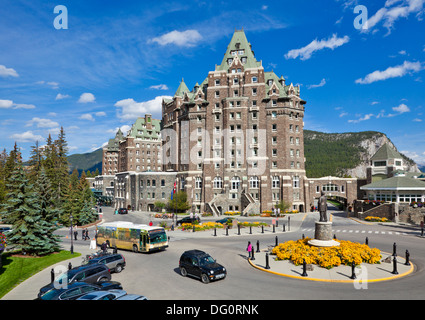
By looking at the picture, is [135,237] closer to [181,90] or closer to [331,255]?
[331,255]

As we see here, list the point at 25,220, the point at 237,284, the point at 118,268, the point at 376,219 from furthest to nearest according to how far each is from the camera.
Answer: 1. the point at 376,219
2. the point at 25,220
3. the point at 118,268
4. the point at 237,284

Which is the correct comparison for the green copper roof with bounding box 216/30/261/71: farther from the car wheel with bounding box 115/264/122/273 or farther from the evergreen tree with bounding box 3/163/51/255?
the car wheel with bounding box 115/264/122/273

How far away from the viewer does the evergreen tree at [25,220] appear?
84.0ft

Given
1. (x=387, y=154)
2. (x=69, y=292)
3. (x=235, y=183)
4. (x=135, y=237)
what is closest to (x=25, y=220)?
(x=135, y=237)

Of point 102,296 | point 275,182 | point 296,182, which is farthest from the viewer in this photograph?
point 296,182

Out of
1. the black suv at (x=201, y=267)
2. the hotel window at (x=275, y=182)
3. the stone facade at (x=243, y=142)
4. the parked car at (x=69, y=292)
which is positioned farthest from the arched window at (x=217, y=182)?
the parked car at (x=69, y=292)

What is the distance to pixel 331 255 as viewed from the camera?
65.2 ft

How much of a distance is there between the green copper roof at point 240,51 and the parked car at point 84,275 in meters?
60.4

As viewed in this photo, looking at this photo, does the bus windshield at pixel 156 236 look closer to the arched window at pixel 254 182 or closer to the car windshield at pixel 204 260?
the car windshield at pixel 204 260

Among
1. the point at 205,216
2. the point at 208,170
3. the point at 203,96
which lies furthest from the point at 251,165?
the point at 203,96

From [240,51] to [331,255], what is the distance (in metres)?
61.6

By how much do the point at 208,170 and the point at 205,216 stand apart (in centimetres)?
1203

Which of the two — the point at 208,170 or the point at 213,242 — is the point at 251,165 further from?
the point at 213,242
